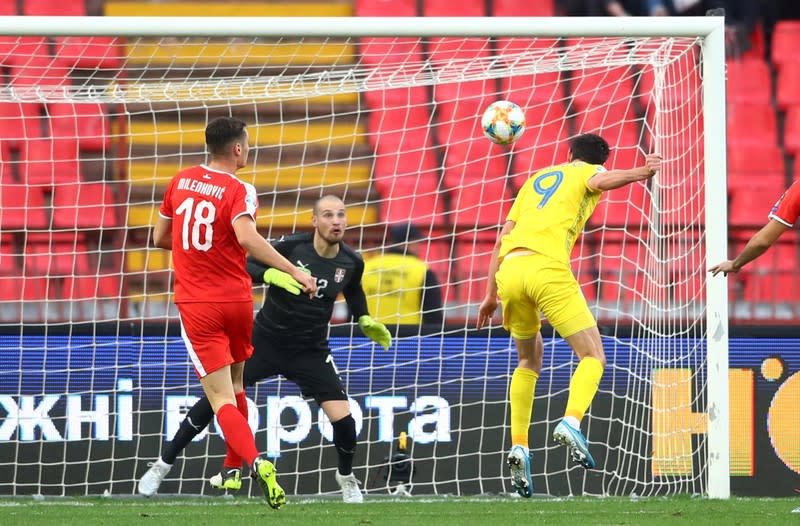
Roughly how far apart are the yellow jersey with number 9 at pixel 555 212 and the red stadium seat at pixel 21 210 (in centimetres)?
530

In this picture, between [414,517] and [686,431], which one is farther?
[686,431]

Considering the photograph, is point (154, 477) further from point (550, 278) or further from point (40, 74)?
point (40, 74)

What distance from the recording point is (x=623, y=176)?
6.14 meters

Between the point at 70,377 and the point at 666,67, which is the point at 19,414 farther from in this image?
the point at 666,67

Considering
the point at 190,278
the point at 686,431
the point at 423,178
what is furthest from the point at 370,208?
the point at 190,278

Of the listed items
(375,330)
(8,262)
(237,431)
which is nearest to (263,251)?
(237,431)

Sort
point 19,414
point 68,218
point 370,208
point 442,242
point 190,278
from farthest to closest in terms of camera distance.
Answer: point 370,208 → point 68,218 → point 442,242 → point 19,414 → point 190,278

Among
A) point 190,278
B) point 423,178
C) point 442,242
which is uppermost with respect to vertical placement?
point 423,178

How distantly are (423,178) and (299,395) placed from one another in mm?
3640

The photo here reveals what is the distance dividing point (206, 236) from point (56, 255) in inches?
133

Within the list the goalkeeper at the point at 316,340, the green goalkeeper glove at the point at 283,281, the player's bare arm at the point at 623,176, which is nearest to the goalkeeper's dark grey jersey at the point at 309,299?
the goalkeeper at the point at 316,340

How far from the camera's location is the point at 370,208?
11.4 m

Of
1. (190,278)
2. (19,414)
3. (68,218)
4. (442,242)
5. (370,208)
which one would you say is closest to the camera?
(190,278)

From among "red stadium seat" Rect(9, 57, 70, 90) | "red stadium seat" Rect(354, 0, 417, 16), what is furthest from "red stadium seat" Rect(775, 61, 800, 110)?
"red stadium seat" Rect(9, 57, 70, 90)
